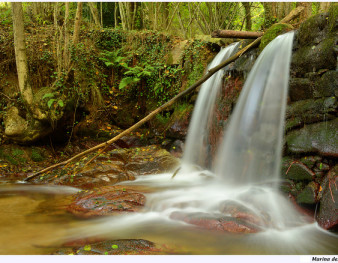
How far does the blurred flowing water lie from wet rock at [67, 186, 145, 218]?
183mm

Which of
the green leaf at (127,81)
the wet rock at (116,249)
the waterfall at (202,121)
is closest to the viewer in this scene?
the wet rock at (116,249)

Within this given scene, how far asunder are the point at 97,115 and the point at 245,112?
5.20m

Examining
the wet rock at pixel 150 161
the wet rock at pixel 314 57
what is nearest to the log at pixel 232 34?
the wet rock at pixel 314 57

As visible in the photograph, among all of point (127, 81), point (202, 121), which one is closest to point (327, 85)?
point (202, 121)

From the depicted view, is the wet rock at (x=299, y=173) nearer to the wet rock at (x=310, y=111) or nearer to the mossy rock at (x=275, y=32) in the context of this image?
the wet rock at (x=310, y=111)

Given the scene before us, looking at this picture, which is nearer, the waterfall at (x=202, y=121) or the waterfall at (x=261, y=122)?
the waterfall at (x=261, y=122)

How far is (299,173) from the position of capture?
4.16 m

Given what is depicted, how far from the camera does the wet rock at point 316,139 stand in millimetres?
3896

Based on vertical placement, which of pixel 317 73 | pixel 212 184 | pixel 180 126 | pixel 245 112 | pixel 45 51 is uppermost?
pixel 45 51

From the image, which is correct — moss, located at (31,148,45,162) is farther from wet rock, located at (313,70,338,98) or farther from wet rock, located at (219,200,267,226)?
wet rock, located at (313,70,338,98)

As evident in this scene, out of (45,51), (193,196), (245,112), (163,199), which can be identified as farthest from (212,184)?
(45,51)

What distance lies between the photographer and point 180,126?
780 cm

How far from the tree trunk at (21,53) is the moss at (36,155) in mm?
1317

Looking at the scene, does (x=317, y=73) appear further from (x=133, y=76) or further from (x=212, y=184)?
(x=133, y=76)
